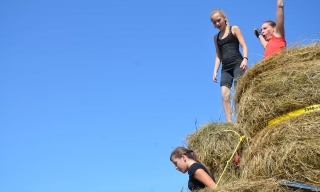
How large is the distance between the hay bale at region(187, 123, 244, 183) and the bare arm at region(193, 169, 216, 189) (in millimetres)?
623

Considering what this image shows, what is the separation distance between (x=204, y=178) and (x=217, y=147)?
92cm

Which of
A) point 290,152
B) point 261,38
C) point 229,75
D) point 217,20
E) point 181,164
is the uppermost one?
point 217,20

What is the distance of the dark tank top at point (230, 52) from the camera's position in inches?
313

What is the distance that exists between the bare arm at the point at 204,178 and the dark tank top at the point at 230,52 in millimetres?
2588

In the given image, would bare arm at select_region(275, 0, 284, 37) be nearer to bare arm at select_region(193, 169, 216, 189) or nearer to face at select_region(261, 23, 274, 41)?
face at select_region(261, 23, 274, 41)

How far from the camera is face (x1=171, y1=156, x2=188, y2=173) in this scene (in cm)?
615

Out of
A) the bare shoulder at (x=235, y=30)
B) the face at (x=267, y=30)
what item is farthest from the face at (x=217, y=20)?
the face at (x=267, y=30)

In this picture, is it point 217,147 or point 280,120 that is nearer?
point 280,120

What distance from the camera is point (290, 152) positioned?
506 centimetres

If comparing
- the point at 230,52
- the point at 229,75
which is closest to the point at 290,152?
the point at 229,75

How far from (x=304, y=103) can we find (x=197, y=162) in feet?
4.99

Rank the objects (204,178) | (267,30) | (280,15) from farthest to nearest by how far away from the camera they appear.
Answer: (267,30), (280,15), (204,178)

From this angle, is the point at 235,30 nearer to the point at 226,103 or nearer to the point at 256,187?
the point at 226,103

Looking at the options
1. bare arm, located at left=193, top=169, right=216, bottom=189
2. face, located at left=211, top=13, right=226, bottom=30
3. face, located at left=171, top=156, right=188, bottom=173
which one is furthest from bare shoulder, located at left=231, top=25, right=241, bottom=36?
bare arm, located at left=193, top=169, right=216, bottom=189
